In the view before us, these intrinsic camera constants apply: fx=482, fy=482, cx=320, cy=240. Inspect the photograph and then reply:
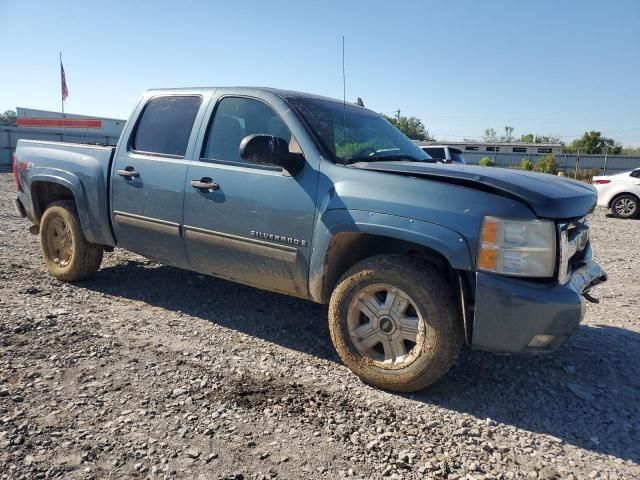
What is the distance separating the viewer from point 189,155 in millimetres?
3904

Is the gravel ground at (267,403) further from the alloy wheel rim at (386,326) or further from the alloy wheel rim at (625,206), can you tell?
the alloy wheel rim at (625,206)

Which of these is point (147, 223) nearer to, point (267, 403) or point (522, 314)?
point (267, 403)

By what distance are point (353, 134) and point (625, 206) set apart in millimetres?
11494

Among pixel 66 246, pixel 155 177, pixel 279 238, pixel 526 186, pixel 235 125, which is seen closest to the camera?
pixel 526 186

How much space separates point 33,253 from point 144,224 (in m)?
3.02

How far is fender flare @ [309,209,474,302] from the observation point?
271 cm

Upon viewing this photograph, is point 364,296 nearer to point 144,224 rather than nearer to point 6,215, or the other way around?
point 144,224

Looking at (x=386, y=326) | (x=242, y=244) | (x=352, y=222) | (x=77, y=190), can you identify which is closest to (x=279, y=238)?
(x=242, y=244)

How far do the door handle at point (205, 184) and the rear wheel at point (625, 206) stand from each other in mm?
→ 12243

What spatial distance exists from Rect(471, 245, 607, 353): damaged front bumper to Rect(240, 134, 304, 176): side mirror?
145cm

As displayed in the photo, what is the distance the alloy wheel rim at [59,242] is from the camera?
16.1 feet

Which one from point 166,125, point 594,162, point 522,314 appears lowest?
point 522,314

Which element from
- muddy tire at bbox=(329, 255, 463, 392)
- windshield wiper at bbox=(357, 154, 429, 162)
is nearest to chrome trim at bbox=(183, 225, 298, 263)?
muddy tire at bbox=(329, 255, 463, 392)

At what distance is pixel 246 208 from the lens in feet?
11.5
